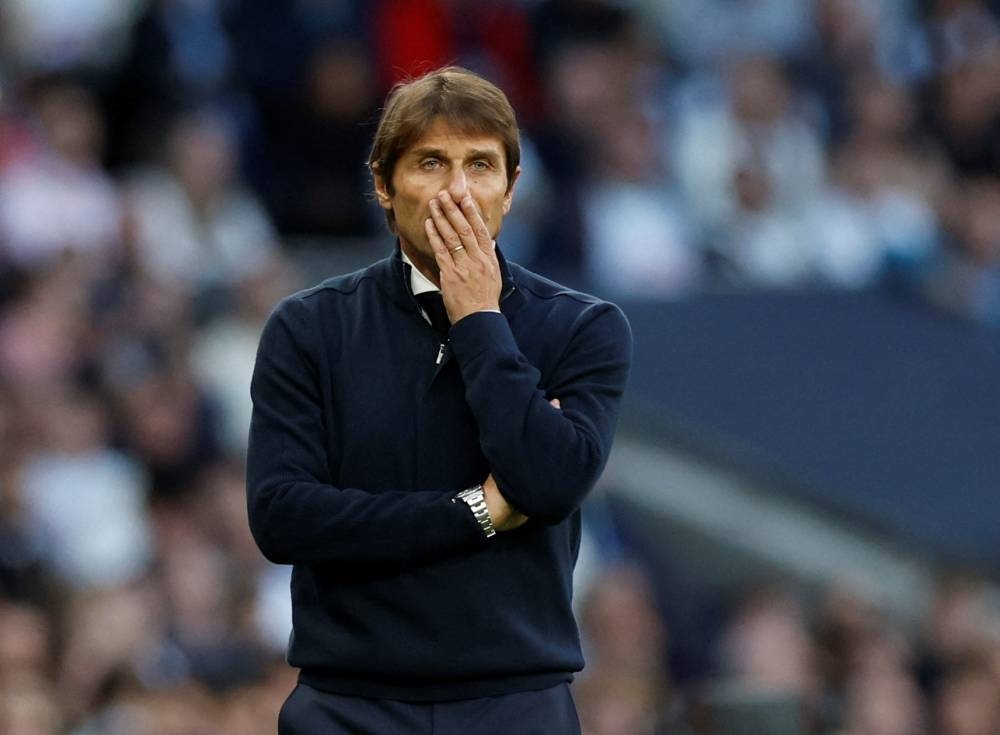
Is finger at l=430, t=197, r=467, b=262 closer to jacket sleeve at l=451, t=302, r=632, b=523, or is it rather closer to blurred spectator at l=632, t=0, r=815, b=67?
jacket sleeve at l=451, t=302, r=632, b=523

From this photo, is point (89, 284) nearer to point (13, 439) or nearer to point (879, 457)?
point (13, 439)

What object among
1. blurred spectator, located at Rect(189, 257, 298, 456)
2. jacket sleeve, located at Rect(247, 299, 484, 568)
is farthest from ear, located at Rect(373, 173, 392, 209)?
blurred spectator, located at Rect(189, 257, 298, 456)

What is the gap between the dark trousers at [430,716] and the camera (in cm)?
347

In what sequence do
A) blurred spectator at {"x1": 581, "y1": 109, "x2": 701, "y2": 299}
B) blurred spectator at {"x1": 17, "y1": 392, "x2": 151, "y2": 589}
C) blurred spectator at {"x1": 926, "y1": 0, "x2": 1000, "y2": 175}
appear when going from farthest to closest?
1. blurred spectator at {"x1": 926, "y1": 0, "x2": 1000, "y2": 175}
2. blurred spectator at {"x1": 581, "y1": 109, "x2": 701, "y2": 299}
3. blurred spectator at {"x1": 17, "y1": 392, "x2": 151, "y2": 589}

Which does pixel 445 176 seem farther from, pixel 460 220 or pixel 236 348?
pixel 236 348

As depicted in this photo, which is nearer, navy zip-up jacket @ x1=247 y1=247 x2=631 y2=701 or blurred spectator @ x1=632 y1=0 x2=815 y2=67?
navy zip-up jacket @ x1=247 y1=247 x2=631 y2=701

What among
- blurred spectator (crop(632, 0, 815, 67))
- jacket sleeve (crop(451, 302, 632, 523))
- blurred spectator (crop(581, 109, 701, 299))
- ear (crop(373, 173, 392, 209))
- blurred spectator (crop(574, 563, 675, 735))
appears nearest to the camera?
jacket sleeve (crop(451, 302, 632, 523))

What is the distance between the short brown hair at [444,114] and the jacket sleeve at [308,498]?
0.33 metres

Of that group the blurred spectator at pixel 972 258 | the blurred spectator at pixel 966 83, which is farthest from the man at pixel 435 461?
the blurred spectator at pixel 966 83

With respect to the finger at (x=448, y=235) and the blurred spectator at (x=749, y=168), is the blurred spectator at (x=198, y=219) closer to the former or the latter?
the blurred spectator at (x=749, y=168)

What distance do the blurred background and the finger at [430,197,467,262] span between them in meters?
3.41

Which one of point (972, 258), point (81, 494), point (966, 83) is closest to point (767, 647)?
point (81, 494)

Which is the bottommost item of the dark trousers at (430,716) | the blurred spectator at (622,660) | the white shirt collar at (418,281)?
the blurred spectator at (622,660)

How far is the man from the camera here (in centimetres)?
344
